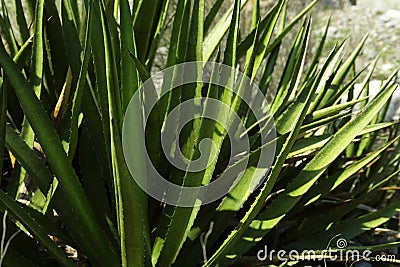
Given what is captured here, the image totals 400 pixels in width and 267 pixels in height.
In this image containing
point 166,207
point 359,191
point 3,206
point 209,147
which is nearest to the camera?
point 3,206

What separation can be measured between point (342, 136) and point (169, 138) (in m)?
0.33

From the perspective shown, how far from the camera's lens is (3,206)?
3.12 feet

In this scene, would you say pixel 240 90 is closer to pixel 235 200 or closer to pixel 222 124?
pixel 222 124

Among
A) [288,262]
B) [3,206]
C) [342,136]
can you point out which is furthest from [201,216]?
[3,206]

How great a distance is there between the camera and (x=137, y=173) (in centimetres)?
111

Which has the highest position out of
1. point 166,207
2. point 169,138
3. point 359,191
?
point 169,138

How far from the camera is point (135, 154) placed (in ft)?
3.63

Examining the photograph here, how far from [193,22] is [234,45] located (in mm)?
89

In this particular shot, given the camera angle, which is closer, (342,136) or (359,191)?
(342,136)

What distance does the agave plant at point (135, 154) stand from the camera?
1035 millimetres

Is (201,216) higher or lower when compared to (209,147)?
lower

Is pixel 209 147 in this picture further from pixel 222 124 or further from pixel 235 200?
pixel 235 200

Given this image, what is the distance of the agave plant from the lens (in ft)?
3.40

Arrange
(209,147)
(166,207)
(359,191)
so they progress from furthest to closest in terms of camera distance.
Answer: (359,191), (166,207), (209,147)
